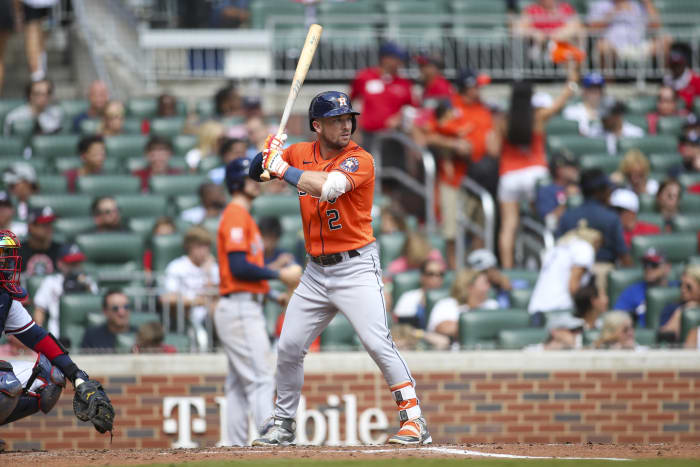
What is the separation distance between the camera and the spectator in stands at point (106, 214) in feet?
31.8

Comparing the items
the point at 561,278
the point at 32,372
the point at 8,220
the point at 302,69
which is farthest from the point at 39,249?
the point at 561,278

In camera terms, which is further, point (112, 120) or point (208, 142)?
point (112, 120)

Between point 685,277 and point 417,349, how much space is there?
86.0 inches

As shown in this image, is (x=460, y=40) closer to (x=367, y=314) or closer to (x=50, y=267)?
(x=50, y=267)

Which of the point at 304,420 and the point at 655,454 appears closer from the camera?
the point at 655,454

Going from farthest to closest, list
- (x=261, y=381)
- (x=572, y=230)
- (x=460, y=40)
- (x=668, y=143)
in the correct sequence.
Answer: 1. (x=460, y=40)
2. (x=668, y=143)
3. (x=572, y=230)
4. (x=261, y=381)

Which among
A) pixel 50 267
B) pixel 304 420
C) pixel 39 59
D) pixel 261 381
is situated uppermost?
pixel 39 59

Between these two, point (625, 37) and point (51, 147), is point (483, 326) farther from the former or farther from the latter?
point (625, 37)

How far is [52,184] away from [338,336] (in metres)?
3.32

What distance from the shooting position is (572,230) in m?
9.84

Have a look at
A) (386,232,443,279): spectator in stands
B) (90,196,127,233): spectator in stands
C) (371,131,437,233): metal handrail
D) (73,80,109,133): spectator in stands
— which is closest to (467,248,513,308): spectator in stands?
(386,232,443,279): spectator in stands

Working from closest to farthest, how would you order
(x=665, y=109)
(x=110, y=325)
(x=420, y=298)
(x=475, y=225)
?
(x=110, y=325) < (x=420, y=298) < (x=475, y=225) < (x=665, y=109)

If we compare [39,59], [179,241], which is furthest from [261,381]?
[39,59]

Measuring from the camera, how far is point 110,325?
8.52 metres
